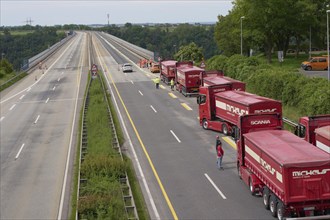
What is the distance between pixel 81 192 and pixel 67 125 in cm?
1857

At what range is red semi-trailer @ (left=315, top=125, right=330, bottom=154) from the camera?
21.5 m

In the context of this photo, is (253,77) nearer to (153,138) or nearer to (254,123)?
(153,138)

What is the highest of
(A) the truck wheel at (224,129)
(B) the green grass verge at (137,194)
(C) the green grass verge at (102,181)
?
(A) the truck wheel at (224,129)

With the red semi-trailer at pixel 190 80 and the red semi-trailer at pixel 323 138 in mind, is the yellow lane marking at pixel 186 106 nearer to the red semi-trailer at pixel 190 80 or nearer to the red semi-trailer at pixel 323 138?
the red semi-trailer at pixel 190 80

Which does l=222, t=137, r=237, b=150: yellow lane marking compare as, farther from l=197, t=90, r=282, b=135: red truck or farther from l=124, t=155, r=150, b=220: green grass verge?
l=124, t=155, r=150, b=220: green grass verge

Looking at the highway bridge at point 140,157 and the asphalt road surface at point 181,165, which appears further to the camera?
the highway bridge at point 140,157

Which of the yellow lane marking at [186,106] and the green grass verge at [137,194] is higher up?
the yellow lane marking at [186,106]

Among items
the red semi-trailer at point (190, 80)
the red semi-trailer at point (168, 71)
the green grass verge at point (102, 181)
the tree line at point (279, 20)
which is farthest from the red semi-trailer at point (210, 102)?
the tree line at point (279, 20)

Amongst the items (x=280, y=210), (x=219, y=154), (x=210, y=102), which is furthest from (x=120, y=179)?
(x=210, y=102)

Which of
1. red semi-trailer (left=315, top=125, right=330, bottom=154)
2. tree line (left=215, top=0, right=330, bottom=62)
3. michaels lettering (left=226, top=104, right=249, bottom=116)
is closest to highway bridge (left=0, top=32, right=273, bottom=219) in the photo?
michaels lettering (left=226, top=104, right=249, bottom=116)

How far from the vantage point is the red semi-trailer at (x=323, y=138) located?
2148 centimetres

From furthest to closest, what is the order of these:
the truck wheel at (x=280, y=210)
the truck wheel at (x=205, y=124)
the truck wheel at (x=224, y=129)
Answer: the truck wheel at (x=205, y=124) < the truck wheel at (x=224, y=129) < the truck wheel at (x=280, y=210)

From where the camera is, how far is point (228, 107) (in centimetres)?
3328

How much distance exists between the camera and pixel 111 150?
30.1 m
